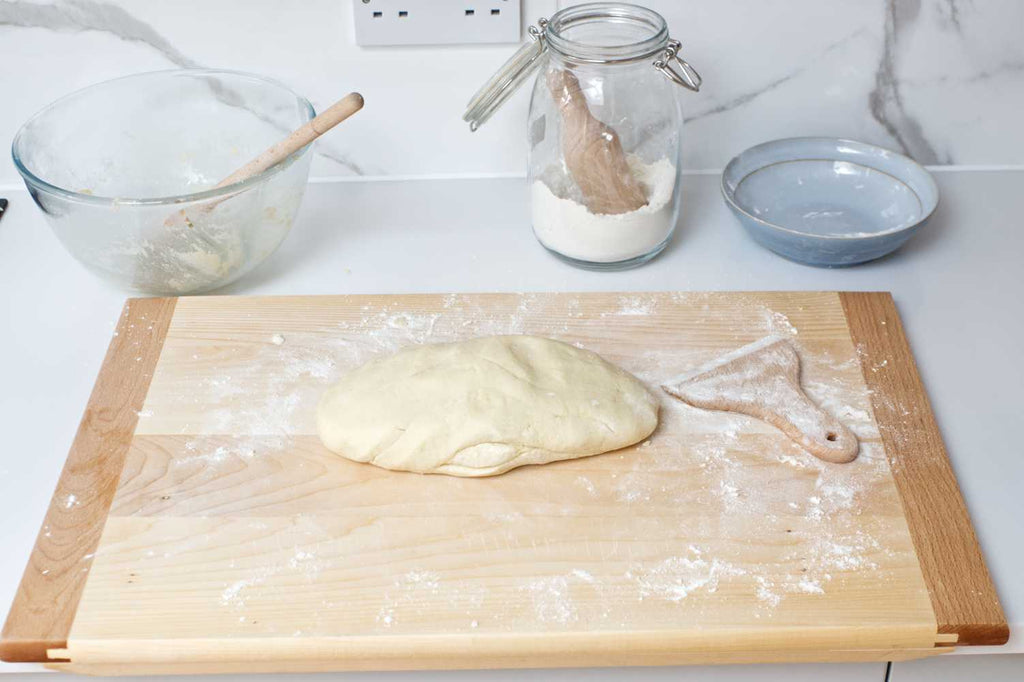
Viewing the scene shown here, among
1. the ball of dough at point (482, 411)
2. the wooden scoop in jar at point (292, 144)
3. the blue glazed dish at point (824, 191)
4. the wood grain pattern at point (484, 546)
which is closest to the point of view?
the wood grain pattern at point (484, 546)

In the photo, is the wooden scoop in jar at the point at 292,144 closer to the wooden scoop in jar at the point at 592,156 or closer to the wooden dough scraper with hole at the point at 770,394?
the wooden scoop in jar at the point at 592,156

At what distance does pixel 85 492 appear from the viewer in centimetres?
84

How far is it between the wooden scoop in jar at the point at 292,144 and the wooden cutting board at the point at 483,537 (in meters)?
0.13

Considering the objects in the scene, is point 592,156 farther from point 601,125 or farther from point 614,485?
point 614,485

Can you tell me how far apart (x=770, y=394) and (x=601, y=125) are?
344mm

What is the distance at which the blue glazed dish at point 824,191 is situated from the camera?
1120 mm

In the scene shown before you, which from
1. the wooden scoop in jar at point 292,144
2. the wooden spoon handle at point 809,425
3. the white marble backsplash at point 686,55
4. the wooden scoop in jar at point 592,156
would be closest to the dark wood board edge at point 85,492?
the wooden scoop in jar at point 292,144

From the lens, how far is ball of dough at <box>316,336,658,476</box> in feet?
2.75

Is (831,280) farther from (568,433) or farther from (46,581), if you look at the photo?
(46,581)

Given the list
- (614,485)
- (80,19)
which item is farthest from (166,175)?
(614,485)

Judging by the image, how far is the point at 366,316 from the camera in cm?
103

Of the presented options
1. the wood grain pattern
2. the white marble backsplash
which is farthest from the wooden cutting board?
the white marble backsplash

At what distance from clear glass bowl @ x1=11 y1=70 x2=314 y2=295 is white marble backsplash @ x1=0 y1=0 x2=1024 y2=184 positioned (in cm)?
5

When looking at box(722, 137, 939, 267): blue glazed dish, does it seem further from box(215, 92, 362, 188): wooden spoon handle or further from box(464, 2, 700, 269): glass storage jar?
box(215, 92, 362, 188): wooden spoon handle
